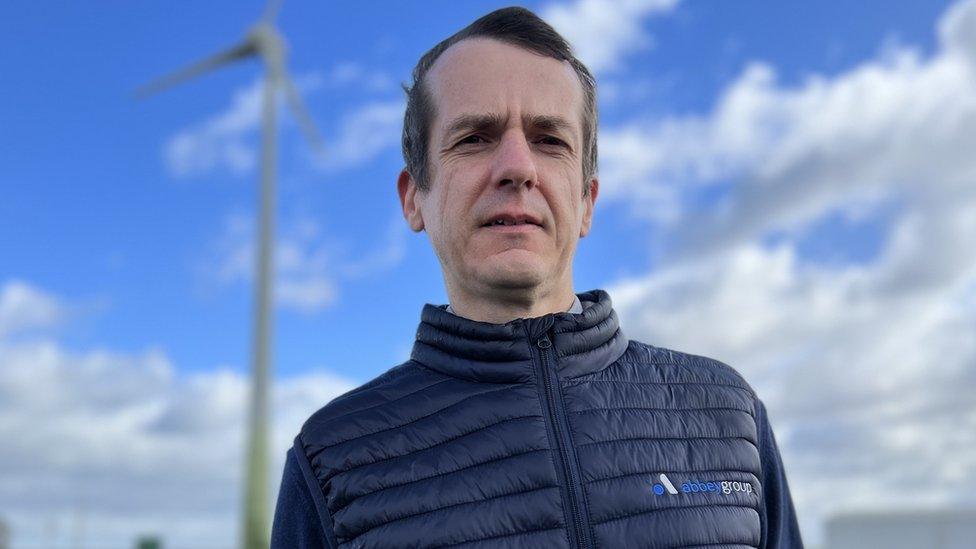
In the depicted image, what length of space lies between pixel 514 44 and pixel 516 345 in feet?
3.69

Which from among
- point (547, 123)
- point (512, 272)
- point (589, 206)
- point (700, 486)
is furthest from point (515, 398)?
point (547, 123)

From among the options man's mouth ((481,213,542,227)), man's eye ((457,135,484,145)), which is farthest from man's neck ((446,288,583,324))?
man's eye ((457,135,484,145))

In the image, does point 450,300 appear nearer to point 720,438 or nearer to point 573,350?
point 573,350

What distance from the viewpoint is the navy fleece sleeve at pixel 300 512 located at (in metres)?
3.64

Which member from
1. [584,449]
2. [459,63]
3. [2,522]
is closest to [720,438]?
[584,449]

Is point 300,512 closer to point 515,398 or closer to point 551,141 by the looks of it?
point 515,398

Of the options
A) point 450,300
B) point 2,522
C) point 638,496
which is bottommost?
point 638,496

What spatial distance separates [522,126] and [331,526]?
1587 mm

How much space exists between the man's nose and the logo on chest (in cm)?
114

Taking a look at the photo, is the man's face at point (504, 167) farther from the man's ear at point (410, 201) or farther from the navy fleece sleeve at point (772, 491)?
the navy fleece sleeve at point (772, 491)

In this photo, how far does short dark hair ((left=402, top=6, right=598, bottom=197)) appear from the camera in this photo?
379 cm

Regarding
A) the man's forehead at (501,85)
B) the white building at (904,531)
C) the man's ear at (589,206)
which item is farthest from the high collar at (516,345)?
the white building at (904,531)

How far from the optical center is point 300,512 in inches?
146

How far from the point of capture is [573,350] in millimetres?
3664
